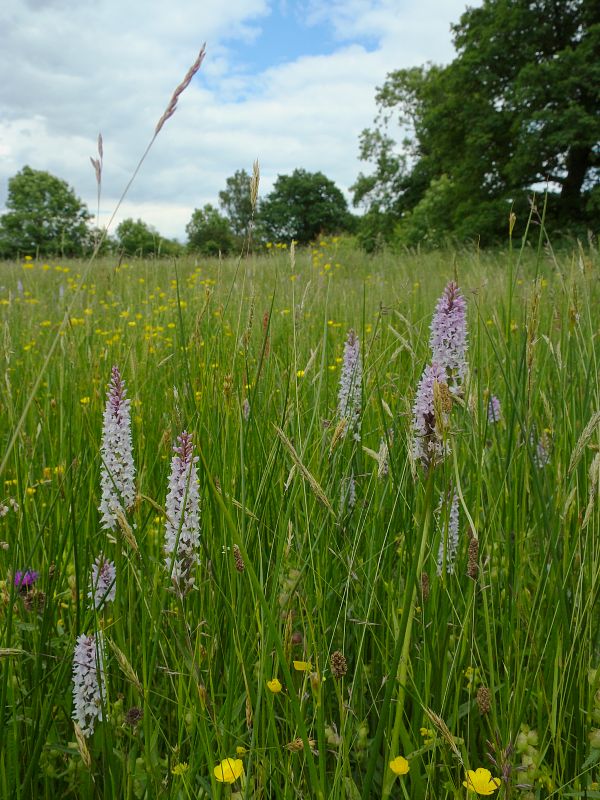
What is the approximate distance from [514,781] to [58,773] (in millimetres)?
769

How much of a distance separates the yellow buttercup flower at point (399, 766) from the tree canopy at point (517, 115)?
15993mm

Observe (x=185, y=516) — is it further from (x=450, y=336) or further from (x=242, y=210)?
(x=242, y=210)

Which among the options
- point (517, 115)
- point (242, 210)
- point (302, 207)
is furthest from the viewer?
point (242, 210)

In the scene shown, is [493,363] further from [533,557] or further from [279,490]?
[279,490]

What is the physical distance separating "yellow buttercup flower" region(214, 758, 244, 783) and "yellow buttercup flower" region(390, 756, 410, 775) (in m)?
0.21

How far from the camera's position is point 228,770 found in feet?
2.68

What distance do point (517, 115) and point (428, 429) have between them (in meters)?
18.4

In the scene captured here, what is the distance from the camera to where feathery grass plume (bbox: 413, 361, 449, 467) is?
0.83 m

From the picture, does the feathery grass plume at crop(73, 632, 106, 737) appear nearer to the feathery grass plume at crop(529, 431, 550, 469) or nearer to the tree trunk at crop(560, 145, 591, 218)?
the feathery grass plume at crop(529, 431, 550, 469)

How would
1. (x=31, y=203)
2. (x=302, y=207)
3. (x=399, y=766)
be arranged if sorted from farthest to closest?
(x=302, y=207), (x=31, y=203), (x=399, y=766)

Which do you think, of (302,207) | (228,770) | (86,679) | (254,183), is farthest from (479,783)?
(302,207)

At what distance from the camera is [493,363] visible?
2559 mm

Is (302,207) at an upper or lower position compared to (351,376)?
upper

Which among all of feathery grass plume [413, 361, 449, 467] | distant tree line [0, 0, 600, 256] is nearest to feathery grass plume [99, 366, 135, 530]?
feathery grass plume [413, 361, 449, 467]
